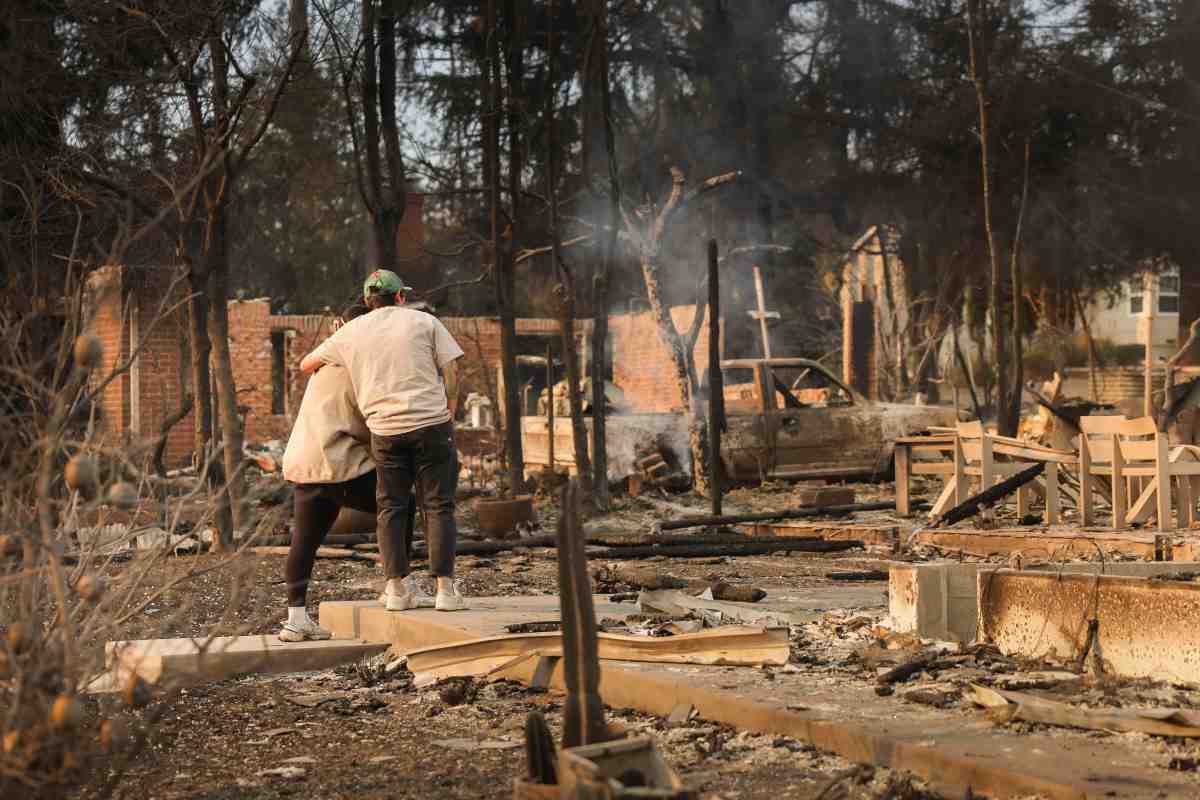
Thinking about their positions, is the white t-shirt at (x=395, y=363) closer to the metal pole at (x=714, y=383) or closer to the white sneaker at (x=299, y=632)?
the white sneaker at (x=299, y=632)

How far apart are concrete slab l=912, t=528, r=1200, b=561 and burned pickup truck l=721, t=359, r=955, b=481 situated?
6157 millimetres

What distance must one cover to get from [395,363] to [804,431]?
11.8 meters

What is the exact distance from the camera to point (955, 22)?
95.8ft

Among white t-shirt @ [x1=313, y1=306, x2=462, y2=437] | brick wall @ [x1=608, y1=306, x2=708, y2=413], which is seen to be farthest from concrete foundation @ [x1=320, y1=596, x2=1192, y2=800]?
brick wall @ [x1=608, y1=306, x2=708, y2=413]

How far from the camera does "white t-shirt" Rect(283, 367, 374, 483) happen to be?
7785 mm

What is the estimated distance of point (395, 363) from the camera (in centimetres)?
773

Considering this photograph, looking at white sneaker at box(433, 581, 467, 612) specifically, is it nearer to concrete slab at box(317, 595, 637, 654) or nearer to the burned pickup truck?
concrete slab at box(317, 595, 637, 654)

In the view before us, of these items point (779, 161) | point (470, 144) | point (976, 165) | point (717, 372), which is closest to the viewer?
point (717, 372)

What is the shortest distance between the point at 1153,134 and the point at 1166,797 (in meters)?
24.2

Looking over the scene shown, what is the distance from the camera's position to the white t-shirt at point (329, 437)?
7.79 m

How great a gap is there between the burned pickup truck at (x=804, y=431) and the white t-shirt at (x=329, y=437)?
11059 millimetres

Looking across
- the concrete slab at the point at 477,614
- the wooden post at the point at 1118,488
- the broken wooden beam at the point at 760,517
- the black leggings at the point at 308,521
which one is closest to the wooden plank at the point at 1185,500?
the wooden post at the point at 1118,488

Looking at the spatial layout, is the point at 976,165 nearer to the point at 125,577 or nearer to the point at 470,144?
the point at 470,144

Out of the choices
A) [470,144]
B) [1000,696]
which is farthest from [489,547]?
[470,144]
